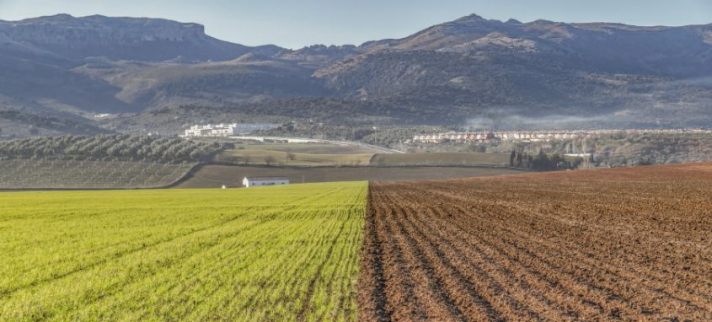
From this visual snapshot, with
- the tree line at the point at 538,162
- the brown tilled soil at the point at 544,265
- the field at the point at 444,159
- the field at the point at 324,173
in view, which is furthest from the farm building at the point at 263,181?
the brown tilled soil at the point at 544,265

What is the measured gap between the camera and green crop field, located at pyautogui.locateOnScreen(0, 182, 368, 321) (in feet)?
49.1

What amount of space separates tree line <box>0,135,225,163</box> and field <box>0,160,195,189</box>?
4477 mm

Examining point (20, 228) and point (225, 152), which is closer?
point (20, 228)

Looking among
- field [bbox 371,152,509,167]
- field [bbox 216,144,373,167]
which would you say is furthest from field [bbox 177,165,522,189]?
field [bbox 216,144,373,167]

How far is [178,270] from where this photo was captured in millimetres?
19656

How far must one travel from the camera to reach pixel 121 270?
19.6 metres

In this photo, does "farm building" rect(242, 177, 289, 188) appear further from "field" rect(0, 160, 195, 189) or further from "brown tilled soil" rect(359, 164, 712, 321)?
"brown tilled soil" rect(359, 164, 712, 321)

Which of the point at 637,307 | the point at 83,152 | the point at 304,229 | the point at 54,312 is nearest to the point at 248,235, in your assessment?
the point at 304,229

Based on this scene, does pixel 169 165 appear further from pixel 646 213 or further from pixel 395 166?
pixel 646 213

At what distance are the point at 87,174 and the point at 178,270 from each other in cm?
11003

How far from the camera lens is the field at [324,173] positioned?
11662 cm

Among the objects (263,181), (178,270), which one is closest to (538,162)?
(263,181)

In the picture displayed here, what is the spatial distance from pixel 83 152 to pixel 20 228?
11317cm

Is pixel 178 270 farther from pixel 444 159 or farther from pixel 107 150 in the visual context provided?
pixel 107 150
